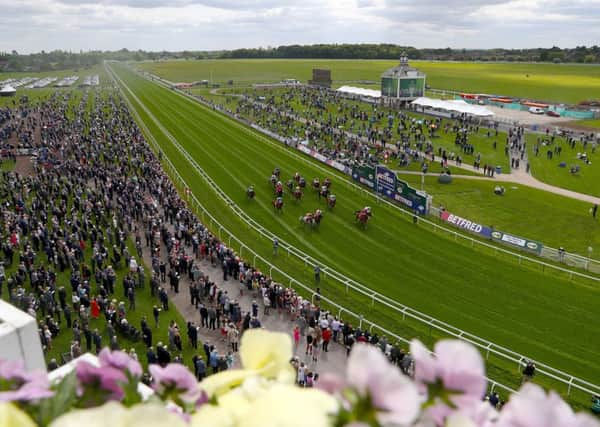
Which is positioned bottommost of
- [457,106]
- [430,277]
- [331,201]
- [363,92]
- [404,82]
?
[430,277]

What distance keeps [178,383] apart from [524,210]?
30.5 m

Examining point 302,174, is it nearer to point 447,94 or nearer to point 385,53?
point 447,94

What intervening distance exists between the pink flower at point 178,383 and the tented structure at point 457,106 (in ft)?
191

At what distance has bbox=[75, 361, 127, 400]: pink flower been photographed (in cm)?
191

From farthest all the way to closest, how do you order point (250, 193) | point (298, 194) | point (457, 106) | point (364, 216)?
1. point (457, 106)
2. point (250, 193)
3. point (298, 194)
4. point (364, 216)

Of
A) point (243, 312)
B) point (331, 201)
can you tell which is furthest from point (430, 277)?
point (331, 201)

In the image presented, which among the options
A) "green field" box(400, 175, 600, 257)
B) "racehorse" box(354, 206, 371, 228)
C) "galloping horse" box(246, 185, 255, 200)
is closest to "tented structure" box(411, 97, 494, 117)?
"green field" box(400, 175, 600, 257)

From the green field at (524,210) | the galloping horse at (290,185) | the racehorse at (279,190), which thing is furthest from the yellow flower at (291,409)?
the galloping horse at (290,185)

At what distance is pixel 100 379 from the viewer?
1.92m

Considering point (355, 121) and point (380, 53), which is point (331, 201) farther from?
point (380, 53)

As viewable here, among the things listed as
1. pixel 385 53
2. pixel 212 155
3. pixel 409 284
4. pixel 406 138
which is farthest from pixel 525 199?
pixel 385 53

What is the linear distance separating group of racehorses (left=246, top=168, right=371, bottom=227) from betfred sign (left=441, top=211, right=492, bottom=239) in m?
4.12

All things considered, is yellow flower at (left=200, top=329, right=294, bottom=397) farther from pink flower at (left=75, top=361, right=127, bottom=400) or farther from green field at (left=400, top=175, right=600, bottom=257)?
green field at (left=400, top=175, right=600, bottom=257)

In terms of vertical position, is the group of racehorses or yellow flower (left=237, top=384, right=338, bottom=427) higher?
yellow flower (left=237, top=384, right=338, bottom=427)
